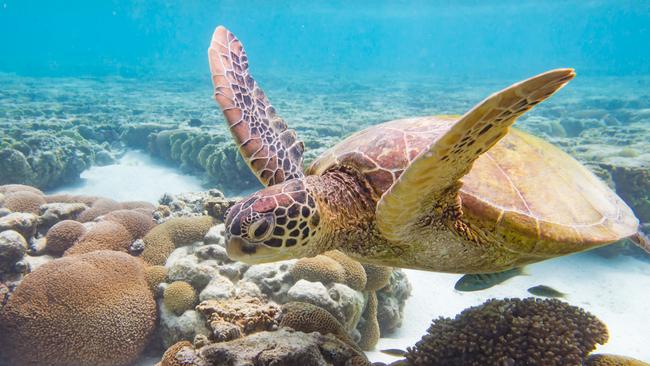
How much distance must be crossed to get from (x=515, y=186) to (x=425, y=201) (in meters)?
0.81

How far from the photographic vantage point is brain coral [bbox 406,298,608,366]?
81.9 inches

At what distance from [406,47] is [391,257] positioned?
14122cm

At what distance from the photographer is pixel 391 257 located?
2.28m

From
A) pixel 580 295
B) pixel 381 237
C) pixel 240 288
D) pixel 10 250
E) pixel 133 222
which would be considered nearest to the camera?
pixel 381 237

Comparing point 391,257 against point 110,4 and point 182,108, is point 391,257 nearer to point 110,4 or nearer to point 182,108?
point 182,108

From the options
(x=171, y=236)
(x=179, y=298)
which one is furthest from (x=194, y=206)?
(x=179, y=298)

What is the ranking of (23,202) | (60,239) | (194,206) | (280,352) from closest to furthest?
(280,352)
(60,239)
(23,202)
(194,206)

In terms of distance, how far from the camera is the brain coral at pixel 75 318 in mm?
2580

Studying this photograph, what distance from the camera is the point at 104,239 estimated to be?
3561 millimetres

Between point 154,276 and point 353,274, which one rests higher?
point 154,276

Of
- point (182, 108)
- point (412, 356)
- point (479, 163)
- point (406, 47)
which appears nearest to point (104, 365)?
point (412, 356)

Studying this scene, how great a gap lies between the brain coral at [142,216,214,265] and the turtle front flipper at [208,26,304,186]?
1381mm

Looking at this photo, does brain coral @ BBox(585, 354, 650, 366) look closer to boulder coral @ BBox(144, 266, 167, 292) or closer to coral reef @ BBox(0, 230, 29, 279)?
boulder coral @ BBox(144, 266, 167, 292)

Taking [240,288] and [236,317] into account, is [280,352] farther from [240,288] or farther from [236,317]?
[240,288]
